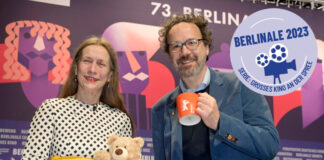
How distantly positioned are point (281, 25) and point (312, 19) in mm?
759

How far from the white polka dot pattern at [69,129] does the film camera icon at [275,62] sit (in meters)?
3.39

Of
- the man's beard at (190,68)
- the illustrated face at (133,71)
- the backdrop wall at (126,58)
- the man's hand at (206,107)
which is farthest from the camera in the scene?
the illustrated face at (133,71)

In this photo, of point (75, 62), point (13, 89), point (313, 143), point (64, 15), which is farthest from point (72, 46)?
point (313, 143)

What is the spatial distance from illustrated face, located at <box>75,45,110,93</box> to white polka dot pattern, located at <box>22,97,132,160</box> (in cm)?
18

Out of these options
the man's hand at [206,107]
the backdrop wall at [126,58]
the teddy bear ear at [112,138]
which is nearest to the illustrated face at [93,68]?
the teddy bear ear at [112,138]

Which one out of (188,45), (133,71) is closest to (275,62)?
(133,71)

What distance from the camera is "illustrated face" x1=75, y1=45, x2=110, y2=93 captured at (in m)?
2.91

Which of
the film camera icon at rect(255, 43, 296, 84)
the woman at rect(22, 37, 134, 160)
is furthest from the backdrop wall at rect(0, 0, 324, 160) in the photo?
the woman at rect(22, 37, 134, 160)

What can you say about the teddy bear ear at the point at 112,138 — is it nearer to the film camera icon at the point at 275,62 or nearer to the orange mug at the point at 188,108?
the orange mug at the point at 188,108

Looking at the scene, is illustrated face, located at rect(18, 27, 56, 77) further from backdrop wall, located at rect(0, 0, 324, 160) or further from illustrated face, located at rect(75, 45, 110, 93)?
illustrated face, located at rect(75, 45, 110, 93)

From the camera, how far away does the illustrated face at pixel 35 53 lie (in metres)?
5.01

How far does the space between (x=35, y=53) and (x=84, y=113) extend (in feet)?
7.87

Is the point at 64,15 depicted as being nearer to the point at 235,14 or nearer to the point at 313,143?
→ the point at 235,14

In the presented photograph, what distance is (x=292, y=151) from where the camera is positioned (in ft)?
19.1
